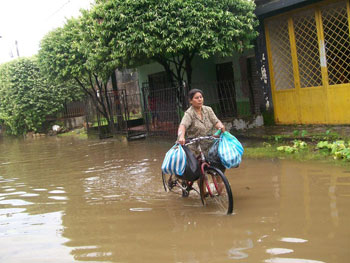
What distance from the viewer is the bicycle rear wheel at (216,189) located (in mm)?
4836

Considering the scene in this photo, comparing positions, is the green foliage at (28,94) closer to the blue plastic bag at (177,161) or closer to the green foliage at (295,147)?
the green foliage at (295,147)

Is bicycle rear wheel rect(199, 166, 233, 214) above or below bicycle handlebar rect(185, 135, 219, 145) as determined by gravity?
below

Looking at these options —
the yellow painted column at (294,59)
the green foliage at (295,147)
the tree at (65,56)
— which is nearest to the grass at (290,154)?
the green foliage at (295,147)

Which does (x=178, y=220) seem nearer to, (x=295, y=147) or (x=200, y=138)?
(x=200, y=138)

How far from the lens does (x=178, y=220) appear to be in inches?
188

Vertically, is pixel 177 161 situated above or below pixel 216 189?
above

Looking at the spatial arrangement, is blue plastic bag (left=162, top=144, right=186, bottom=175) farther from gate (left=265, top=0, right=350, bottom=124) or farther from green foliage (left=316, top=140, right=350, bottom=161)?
gate (left=265, top=0, right=350, bottom=124)

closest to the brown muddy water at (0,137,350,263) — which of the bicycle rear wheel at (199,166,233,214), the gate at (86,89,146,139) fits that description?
the bicycle rear wheel at (199,166,233,214)

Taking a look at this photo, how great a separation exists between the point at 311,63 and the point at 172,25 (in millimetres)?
3898

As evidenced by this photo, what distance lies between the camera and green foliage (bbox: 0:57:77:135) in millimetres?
22688

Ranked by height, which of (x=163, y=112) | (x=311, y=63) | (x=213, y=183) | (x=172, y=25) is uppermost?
(x=172, y=25)

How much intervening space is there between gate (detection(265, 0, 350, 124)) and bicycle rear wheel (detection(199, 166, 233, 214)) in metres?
5.78

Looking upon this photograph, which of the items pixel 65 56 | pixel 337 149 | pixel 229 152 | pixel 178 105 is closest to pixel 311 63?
pixel 178 105

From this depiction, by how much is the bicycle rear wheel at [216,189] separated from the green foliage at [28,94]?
19.0 metres
